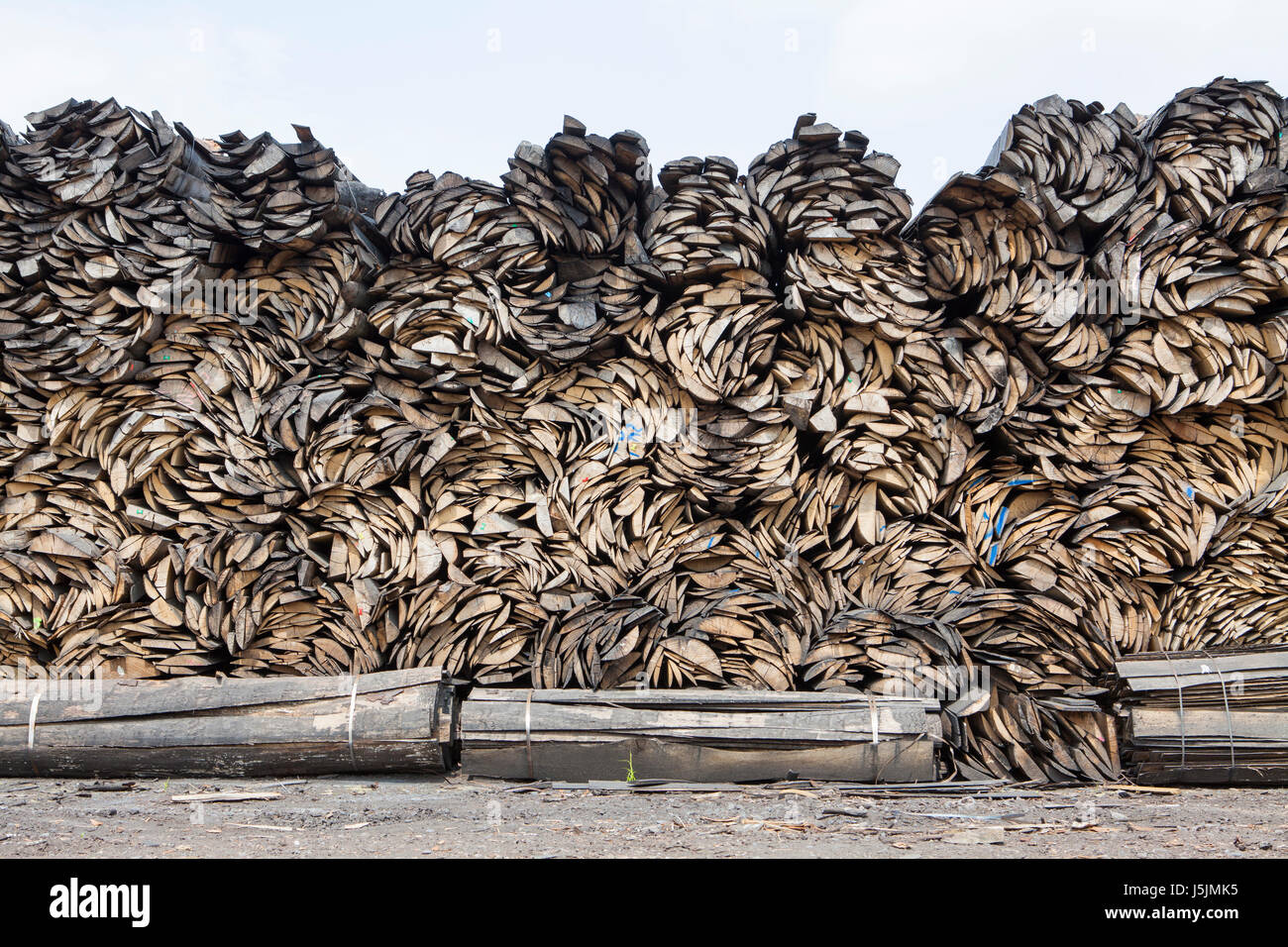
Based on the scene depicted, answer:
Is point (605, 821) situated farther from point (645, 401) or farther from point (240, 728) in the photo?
point (645, 401)

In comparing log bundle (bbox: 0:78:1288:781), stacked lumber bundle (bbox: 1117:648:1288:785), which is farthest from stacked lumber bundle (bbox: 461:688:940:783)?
stacked lumber bundle (bbox: 1117:648:1288:785)

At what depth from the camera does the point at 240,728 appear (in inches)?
142

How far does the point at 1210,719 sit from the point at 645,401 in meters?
2.65

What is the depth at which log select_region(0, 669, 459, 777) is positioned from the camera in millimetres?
3543

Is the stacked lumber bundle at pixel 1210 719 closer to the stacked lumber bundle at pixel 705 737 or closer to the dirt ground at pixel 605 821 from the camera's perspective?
the dirt ground at pixel 605 821

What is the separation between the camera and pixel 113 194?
14.2 ft

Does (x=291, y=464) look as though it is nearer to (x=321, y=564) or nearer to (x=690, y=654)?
(x=321, y=564)

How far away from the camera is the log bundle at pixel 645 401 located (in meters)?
4.09

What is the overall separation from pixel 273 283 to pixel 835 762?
11.1 feet

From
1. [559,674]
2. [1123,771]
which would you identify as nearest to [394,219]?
[559,674]

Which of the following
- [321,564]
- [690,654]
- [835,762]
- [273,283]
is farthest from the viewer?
[273,283]

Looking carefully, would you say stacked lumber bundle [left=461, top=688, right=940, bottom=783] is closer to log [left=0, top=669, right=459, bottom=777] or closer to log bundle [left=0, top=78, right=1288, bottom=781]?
log [left=0, top=669, right=459, bottom=777]

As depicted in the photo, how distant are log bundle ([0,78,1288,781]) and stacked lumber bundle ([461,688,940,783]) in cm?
41

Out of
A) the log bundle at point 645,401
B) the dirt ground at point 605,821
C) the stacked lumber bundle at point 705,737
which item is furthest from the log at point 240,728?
the log bundle at point 645,401
